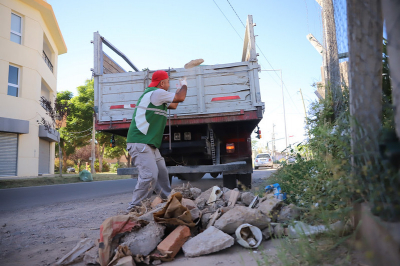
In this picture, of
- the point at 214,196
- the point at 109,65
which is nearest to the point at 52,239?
the point at 214,196

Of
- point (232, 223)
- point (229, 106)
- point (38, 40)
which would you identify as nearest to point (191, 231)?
point (232, 223)

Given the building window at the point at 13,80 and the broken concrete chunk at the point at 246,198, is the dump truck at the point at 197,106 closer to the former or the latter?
the broken concrete chunk at the point at 246,198

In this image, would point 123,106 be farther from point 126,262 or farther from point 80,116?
point 80,116

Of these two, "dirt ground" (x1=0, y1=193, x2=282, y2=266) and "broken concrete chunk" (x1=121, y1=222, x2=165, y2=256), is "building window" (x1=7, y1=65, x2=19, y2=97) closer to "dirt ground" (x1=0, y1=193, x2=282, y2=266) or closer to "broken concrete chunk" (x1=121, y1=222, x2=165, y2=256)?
"dirt ground" (x1=0, y1=193, x2=282, y2=266)

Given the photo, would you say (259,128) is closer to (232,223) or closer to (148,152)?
(148,152)

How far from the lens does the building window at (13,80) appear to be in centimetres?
1617

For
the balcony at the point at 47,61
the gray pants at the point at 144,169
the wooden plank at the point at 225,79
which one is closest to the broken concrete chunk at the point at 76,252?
the gray pants at the point at 144,169

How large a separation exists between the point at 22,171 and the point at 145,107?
1550 cm

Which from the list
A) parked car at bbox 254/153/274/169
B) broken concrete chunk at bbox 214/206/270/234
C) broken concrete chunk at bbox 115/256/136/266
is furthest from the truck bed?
parked car at bbox 254/153/274/169

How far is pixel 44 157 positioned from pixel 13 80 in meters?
6.03

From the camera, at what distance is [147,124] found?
4.03m

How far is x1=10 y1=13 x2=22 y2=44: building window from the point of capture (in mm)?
16359

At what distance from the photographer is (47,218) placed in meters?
4.58

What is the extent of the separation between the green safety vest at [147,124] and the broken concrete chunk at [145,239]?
146 cm
